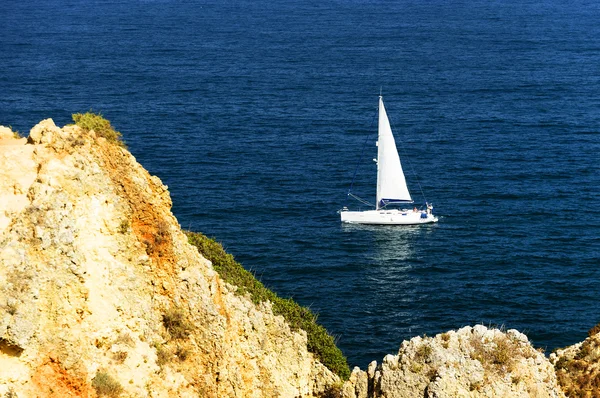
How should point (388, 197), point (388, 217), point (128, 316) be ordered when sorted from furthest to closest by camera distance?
point (388, 197)
point (388, 217)
point (128, 316)

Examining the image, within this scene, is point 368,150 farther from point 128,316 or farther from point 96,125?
point 128,316

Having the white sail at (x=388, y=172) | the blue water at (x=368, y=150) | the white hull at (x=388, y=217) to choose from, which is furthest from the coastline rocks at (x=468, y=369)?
the white sail at (x=388, y=172)

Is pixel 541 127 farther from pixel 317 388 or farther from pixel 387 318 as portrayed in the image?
pixel 317 388

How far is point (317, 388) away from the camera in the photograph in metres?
38.0

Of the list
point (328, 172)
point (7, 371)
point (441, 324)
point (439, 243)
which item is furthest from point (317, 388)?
point (328, 172)

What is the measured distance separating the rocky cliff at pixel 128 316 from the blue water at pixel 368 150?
29343 millimetres

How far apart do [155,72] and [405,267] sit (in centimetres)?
8220

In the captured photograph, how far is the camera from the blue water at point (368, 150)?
7544 cm

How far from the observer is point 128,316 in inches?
1123

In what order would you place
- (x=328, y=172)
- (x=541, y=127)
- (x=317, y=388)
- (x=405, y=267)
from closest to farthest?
(x=317, y=388) → (x=405, y=267) → (x=328, y=172) → (x=541, y=127)

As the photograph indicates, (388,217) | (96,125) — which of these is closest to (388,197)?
(388,217)

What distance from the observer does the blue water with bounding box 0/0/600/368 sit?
75.4 m

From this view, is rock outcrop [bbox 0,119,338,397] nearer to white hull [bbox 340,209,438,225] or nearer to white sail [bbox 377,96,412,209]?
white hull [bbox 340,209,438,225]

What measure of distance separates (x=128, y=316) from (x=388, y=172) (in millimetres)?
75413
